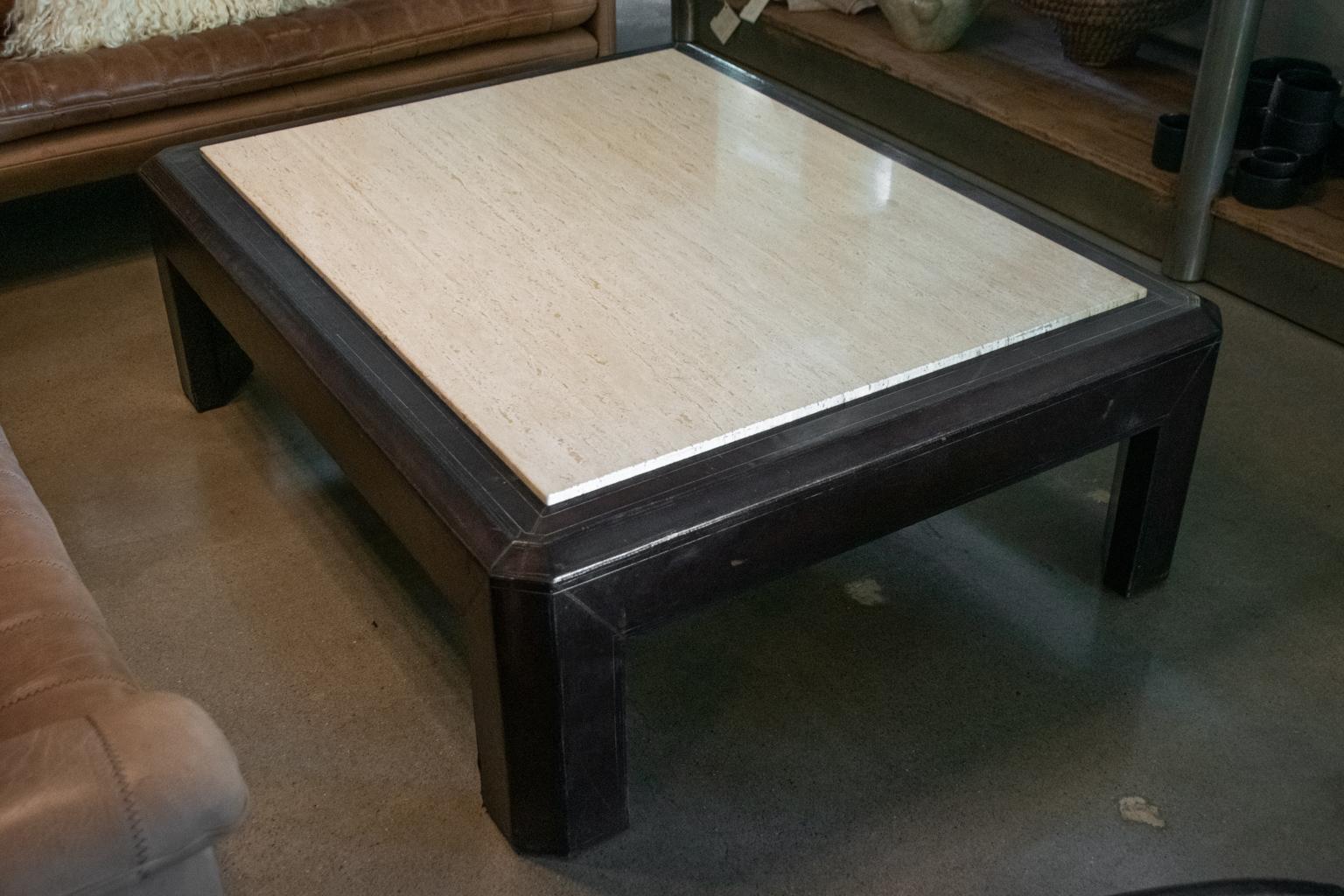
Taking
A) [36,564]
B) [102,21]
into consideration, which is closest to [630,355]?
[36,564]

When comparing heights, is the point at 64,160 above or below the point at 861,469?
below

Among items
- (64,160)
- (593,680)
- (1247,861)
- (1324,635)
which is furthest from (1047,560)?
(64,160)

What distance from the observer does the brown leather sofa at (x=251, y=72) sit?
2.22m

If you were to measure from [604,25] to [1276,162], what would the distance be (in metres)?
1.23

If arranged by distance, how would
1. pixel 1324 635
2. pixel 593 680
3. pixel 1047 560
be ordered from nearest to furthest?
1. pixel 593 680
2. pixel 1324 635
3. pixel 1047 560

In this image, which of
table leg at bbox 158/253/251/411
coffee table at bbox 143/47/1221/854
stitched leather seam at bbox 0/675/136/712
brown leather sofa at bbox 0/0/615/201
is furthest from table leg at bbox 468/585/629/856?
brown leather sofa at bbox 0/0/615/201

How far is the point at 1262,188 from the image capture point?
2.21m

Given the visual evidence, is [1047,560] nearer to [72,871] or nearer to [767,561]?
[767,561]

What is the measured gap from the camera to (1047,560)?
1.71 metres

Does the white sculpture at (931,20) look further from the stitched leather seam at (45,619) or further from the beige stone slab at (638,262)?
the stitched leather seam at (45,619)

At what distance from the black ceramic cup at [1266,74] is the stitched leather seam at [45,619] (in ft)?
6.38

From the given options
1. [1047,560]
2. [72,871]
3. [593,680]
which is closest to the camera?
[72,871]

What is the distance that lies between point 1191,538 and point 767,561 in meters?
0.72

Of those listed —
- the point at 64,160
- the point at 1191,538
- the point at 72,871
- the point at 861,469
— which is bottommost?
the point at 1191,538
